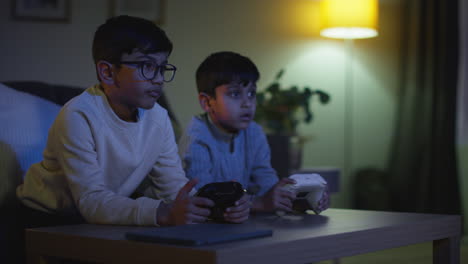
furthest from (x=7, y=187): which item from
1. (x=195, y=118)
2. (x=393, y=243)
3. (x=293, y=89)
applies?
(x=293, y=89)

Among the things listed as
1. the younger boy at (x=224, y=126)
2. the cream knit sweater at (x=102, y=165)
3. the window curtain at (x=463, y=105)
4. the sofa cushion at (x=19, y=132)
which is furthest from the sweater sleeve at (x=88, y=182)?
the window curtain at (x=463, y=105)

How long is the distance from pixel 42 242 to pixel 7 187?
427 mm

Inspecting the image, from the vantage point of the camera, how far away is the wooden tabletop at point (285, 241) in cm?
84

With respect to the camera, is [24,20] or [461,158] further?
[461,158]

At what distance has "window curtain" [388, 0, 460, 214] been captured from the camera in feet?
11.8

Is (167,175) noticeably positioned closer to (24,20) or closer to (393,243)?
(393,243)

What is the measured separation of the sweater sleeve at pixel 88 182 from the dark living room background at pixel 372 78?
1.73 m

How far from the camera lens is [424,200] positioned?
12.0 feet

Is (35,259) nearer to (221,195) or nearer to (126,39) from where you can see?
(221,195)

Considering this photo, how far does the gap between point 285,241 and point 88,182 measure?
492 mm

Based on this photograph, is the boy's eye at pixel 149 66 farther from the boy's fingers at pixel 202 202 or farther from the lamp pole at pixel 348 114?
the lamp pole at pixel 348 114

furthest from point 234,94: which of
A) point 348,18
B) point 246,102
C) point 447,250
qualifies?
point 348,18

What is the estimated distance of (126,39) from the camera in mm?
1320

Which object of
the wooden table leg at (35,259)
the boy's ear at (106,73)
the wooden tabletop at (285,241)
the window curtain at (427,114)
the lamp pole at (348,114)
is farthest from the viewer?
the lamp pole at (348,114)
